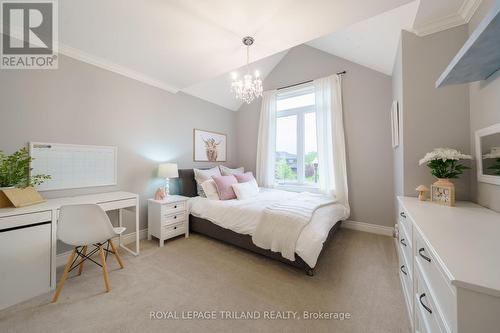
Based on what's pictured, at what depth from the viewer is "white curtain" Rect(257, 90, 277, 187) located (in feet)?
13.7

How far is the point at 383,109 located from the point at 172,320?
3.88m

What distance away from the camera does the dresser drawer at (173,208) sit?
8.59 ft

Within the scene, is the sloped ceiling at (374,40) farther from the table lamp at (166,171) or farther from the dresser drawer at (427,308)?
the table lamp at (166,171)

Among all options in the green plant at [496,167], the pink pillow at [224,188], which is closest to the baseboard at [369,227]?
the green plant at [496,167]

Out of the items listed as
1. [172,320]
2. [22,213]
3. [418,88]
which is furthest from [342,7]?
[22,213]

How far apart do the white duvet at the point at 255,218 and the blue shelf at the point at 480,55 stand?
160 cm

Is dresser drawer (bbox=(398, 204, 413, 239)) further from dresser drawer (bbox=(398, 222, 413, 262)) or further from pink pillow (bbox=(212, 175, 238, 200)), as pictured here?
pink pillow (bbox=(212, 175, 238, 200))

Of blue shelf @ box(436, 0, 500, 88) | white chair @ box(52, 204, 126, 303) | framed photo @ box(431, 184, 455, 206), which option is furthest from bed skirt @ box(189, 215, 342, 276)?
blue shelf @ box(436, 0, 500, 88)

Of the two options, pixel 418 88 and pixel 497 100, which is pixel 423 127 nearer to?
pixel 418 88

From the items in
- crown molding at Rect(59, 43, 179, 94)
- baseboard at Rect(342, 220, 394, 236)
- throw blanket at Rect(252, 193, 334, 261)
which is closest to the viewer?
throw blanket at Rect(252, 193, 334, 261)

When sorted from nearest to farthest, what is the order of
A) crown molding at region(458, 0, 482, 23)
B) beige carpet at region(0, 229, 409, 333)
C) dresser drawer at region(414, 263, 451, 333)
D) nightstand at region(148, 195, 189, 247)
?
1. dresser drawer at region(414, 263, 451, 333)
2. beige carpet at region(0, 229, 409, 333)
3. crown molding at region(458, 0, 482, 23)
4. nightstand at region(148, 195, 189, 247)

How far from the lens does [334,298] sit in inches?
63.6

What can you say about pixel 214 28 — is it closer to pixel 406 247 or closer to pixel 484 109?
pixel 484 109

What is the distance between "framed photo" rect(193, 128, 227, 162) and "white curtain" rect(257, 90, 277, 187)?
911mm
